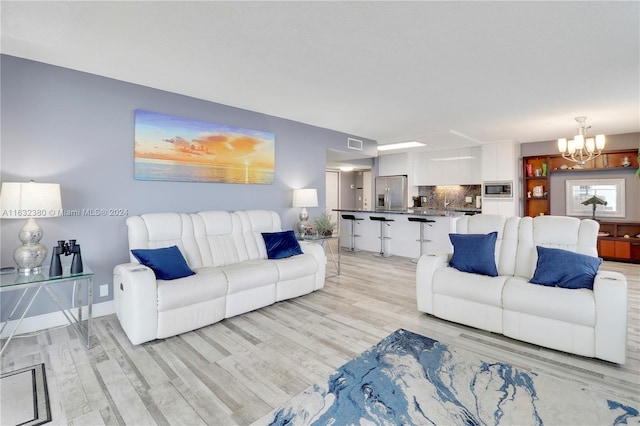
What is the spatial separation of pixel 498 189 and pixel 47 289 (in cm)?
804

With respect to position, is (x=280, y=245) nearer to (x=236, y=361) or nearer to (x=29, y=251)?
(x=236, y=361)

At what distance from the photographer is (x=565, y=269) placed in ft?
8.77

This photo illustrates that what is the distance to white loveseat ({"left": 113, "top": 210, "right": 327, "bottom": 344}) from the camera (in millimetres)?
2760

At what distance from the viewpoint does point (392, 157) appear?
9008mm

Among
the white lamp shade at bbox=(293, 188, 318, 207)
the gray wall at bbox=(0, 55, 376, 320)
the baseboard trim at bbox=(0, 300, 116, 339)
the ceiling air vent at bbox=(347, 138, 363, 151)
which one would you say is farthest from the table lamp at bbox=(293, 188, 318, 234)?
the baseboard trim at bbox=(0, 300, 116, 339)

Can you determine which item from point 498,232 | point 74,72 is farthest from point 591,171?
point 74,72

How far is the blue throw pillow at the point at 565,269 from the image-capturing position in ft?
8.51

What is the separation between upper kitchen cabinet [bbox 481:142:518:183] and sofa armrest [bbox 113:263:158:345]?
726 cm

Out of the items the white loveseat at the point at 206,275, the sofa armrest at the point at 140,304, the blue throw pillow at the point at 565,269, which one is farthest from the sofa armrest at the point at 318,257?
the blue throw pillow at the point at 565,269

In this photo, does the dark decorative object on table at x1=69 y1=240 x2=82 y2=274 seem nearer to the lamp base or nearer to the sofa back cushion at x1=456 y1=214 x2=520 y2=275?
the lamp base

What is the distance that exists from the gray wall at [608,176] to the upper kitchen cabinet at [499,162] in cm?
55

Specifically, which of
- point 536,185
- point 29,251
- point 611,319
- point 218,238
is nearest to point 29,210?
point 29,251

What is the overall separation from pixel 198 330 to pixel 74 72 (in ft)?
9.49

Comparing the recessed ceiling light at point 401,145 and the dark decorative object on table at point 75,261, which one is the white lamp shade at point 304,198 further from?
the recessed ceiling light at point 401,145
